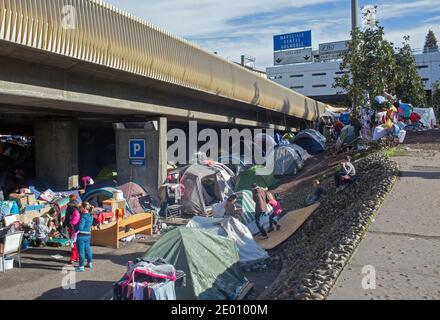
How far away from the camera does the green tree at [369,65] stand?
20.4 meters

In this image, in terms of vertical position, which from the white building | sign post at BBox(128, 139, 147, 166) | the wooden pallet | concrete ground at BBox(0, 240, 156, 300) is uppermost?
the white building

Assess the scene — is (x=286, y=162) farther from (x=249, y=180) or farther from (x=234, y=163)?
(x=249, y=180)

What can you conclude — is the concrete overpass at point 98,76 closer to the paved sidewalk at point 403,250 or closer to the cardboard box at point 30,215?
the cardboard box at point 30,215

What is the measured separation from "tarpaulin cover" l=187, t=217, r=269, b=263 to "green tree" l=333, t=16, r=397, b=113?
11852 millimetres

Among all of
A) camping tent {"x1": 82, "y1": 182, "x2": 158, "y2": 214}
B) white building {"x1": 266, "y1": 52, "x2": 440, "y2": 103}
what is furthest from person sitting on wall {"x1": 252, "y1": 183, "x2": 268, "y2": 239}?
white building {"x1": 266, "y1": 52, "x2": 440, "y2": 103}

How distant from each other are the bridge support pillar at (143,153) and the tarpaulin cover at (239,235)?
5.83 m

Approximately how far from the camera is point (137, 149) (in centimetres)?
1722

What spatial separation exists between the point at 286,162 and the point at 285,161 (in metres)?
0.07

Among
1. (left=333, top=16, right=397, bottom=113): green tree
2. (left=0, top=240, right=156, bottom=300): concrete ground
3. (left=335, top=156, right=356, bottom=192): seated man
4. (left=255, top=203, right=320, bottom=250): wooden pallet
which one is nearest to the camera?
(left=0, top=240, right=156, bottom=300): concrete ground

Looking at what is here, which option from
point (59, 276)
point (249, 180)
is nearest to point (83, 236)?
point (59, 276)

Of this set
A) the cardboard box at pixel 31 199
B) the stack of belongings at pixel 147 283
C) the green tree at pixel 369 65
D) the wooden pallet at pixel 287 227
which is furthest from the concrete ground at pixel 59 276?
the green tree at pixel 369 65

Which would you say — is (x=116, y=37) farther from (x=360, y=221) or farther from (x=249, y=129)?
(x=249, y=129)

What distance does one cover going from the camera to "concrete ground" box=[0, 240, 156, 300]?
8523 mm

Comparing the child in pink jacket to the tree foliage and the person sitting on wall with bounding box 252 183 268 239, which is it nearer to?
the person sitting on wall with bounding box 252 183 268 239
